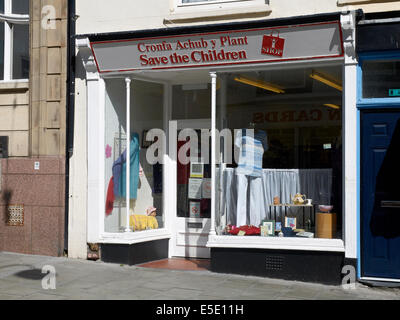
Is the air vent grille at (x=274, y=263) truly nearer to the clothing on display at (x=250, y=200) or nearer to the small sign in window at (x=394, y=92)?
the clothing on display at (x=250, y=200)

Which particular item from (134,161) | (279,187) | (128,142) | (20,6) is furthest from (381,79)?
(20,6)

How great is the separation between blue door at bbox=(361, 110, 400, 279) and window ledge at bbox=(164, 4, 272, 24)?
2202 mm

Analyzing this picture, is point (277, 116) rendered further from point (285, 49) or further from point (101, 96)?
point (101, 96)

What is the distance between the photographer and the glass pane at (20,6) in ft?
35.6

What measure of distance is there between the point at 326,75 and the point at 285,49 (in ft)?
2.44

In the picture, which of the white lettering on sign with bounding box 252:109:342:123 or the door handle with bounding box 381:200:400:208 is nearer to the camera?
the door handle with bounding box 381:200:400:208

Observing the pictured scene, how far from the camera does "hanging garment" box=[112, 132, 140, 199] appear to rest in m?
10.1

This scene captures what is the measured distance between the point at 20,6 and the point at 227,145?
15.5 ft

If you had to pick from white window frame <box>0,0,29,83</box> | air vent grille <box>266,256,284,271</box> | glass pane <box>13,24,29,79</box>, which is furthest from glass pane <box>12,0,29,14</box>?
air vent grille <box>266,256,284,271</box>

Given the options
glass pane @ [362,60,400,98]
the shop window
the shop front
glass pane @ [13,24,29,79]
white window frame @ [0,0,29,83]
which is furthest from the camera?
white window frame @ [0,0,29,83]

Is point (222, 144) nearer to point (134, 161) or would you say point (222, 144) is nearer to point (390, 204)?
point (134, 161)

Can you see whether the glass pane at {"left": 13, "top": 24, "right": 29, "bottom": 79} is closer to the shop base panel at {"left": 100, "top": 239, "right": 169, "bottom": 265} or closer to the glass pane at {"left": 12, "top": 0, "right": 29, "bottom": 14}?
the glass pane at {"left": 12, "top": 0, "right": 29, "bottom": 14}

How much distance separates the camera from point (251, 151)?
9383mm

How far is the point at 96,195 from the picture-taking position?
9.85 metres
